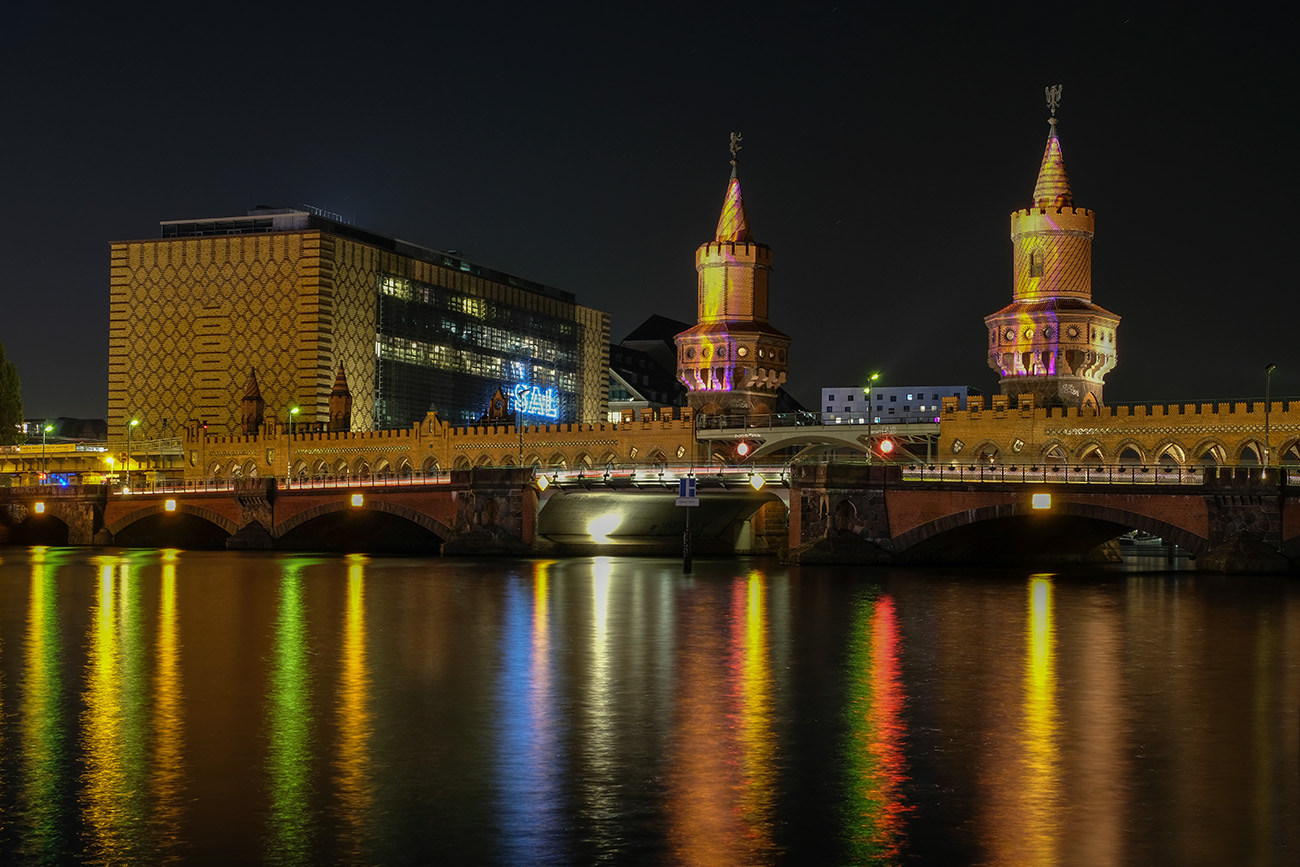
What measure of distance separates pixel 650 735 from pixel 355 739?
436cm

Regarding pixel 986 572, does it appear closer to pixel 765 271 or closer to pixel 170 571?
Result: pixel 170 571

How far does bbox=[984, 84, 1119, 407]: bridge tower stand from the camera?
91.0 m

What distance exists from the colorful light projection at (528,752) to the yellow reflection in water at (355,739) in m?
1.60

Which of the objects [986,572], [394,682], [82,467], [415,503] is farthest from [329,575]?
[82,467]

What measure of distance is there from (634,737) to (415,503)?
64997mm

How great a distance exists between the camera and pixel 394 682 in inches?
1136

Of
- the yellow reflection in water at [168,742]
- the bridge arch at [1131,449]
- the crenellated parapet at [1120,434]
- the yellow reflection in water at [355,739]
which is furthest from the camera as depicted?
the bridge arch at [1131,449]

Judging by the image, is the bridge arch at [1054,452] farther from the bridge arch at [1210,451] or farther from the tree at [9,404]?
the tree at [9,404]

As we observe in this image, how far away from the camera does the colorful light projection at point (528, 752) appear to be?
54.2 ft

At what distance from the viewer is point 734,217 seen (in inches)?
4190

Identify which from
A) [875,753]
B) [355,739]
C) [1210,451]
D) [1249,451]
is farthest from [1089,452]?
[355,739]

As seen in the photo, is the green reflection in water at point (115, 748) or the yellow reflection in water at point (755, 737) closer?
the green reflection in water at point (115, 748)

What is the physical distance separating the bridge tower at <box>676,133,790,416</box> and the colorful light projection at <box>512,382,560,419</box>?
239 feet

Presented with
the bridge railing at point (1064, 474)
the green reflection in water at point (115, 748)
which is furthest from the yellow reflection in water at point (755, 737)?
the bridge railing at point (1064, 474)
